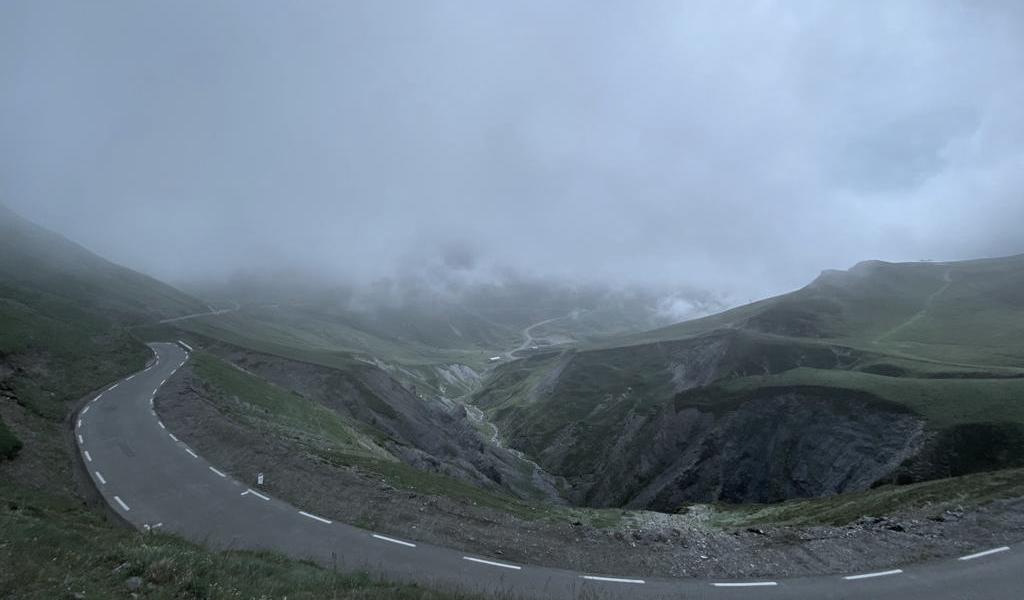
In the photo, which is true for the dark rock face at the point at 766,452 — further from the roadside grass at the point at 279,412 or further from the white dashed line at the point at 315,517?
the white dashed line at the point at 315,517

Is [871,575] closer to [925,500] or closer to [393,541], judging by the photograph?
[925,500]

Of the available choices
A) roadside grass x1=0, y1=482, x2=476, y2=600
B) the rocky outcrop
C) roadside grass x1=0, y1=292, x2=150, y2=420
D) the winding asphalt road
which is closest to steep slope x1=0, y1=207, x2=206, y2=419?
roadside grass x1=0, y1=292, x2=150, y2=420

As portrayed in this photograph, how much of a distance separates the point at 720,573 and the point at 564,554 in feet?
20.2

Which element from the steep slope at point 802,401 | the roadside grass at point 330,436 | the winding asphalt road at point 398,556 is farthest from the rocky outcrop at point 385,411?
the winding asphalt road at point 398,556

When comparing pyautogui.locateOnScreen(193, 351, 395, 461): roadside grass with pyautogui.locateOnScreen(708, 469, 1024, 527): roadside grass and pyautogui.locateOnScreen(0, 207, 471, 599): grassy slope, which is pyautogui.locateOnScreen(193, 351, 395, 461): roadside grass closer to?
pyautogui.locateOnScreen(0, 207, 471, 599): grassy slope

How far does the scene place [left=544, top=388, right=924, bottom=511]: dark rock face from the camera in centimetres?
5412

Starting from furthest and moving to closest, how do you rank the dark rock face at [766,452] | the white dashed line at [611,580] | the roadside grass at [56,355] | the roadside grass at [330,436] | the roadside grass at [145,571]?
the dark rock face at [766,452] < the roadside grass at [56,355] < the roadside grass at [330,436] < the white dashed line at [611,580] < the roadside grass at [145,571]

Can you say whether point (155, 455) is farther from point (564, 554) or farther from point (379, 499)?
point (564, 554)

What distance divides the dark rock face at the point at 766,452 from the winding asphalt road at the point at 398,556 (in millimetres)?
36941

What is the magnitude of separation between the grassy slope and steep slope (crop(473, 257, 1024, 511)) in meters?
54.5

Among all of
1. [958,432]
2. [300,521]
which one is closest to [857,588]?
[300,521]

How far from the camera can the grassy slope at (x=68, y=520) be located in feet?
37.4

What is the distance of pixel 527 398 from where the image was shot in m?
146

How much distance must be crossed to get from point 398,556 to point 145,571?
34.1 ft
